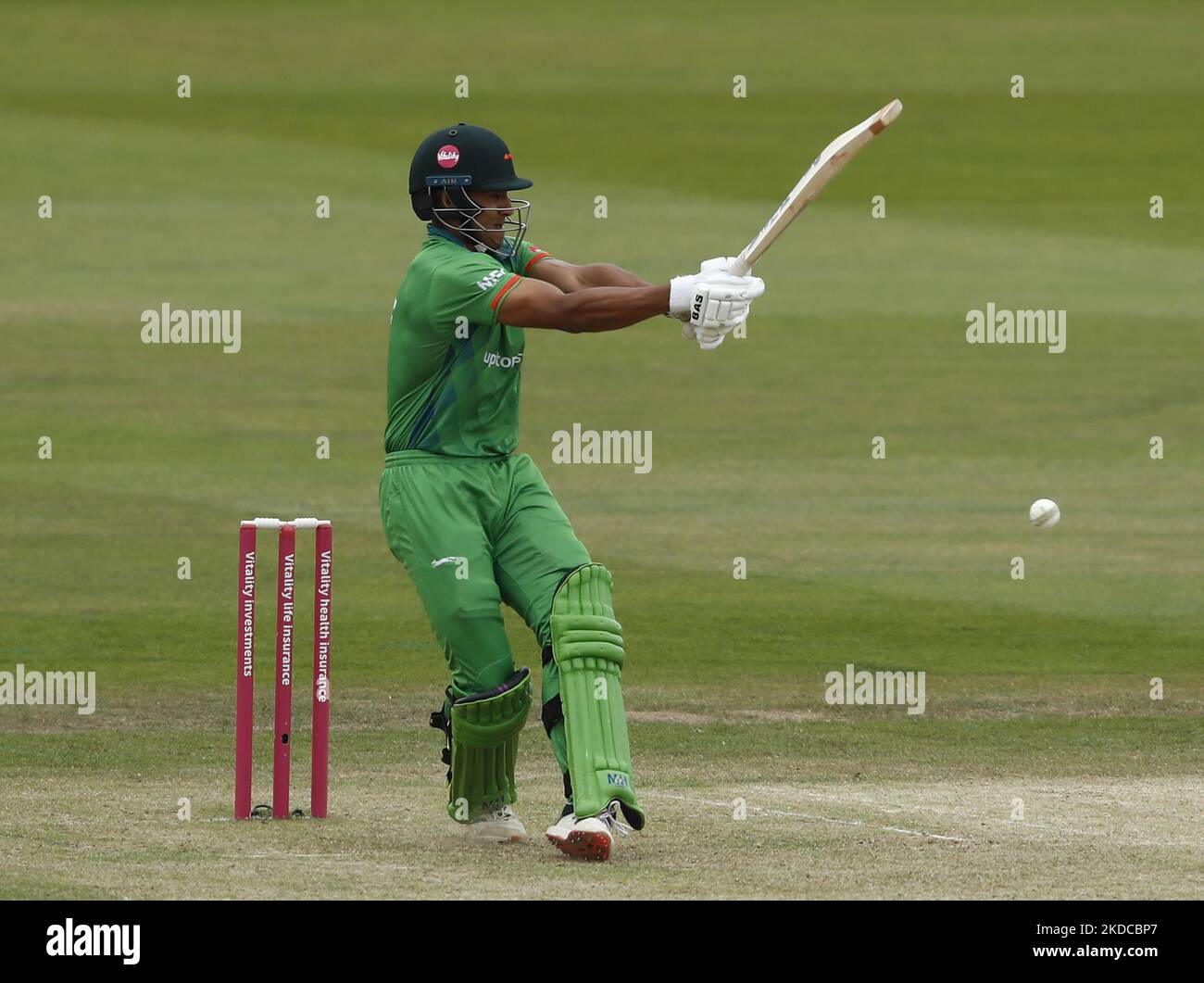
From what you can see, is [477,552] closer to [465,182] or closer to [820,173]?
[465,182]

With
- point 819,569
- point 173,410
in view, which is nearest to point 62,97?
point 173,410

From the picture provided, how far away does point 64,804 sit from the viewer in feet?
28.4

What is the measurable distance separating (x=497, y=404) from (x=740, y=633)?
615 centimetres

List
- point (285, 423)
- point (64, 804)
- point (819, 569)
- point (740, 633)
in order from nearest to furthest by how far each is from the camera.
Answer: point (64, 804)
point (740, 633)
point (819, 569)
point (285, 423)

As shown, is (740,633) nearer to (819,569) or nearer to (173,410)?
(819,569)

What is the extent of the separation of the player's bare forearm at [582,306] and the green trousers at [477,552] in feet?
2.18

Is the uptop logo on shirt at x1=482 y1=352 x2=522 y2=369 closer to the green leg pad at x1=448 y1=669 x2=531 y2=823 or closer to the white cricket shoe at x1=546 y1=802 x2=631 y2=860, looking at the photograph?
the green leg pad at x1=448 y1=669 x2=531 y2=823

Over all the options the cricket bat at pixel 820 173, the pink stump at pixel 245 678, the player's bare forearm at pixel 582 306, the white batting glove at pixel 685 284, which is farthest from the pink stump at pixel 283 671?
the cricket bat at pixel 820 173

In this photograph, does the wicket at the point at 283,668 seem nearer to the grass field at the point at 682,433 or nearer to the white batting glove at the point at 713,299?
the grass field at the point at 682,433

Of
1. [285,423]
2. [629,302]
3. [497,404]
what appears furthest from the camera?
[285,423]

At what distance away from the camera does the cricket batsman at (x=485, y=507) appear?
7.73 m

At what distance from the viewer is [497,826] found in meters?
8.04

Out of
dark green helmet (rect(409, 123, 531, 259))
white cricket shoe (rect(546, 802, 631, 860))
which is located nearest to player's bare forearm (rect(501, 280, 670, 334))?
dark green helmet (rect(409, 123, 531, 259))

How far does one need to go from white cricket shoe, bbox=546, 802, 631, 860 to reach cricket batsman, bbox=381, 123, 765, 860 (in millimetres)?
46
